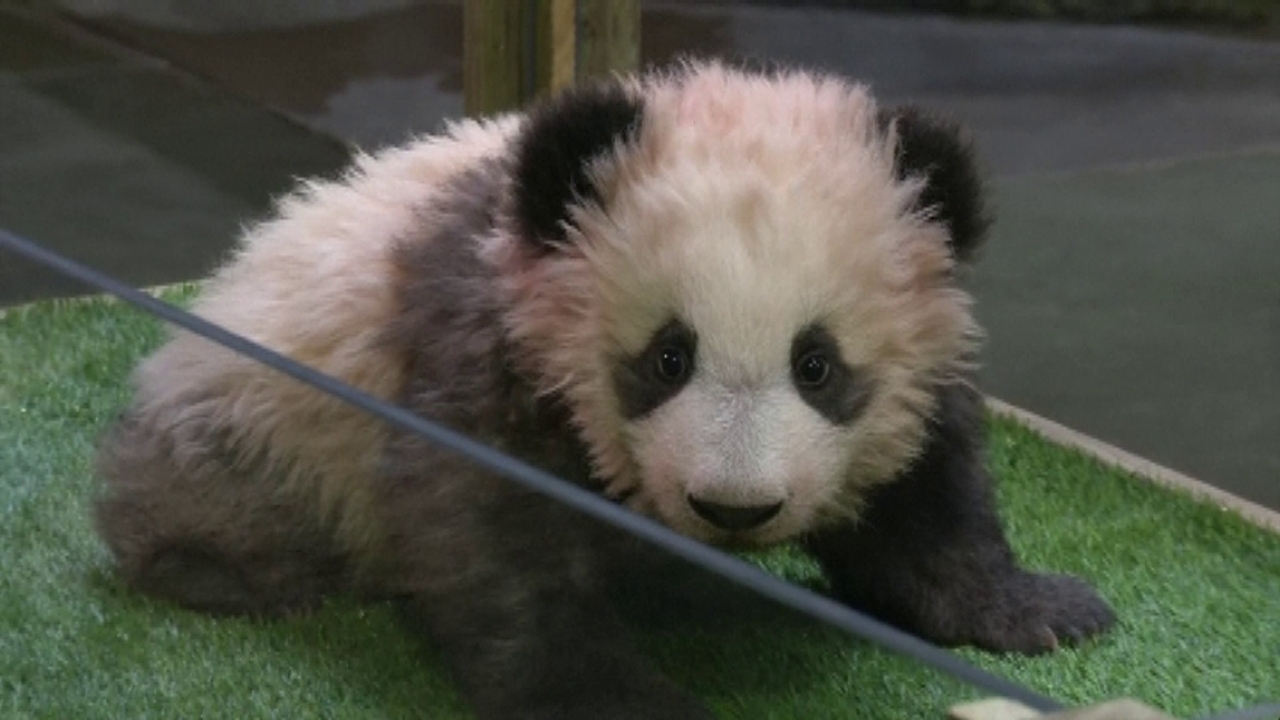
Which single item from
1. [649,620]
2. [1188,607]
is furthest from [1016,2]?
[649,620]

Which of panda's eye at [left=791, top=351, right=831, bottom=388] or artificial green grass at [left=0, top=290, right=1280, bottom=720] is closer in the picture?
panda's eye at [left=791, top=351, right=831, bottom=388]

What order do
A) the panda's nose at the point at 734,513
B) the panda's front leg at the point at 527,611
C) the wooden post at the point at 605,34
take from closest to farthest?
the panda's nose at the point at 734,513
the panda's front leg at the point at 527,611
the wooden post at the point at 605,34

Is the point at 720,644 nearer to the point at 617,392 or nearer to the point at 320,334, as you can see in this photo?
the point at 617,392

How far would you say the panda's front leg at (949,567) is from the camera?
1760mm

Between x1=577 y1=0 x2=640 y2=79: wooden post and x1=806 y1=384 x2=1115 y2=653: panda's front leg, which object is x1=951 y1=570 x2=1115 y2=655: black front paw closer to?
x1=806 y1=384 x2=1115 y2=653: panda's front leg

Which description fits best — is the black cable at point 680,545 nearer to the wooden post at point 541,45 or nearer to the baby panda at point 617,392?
the baby panda at point 617,392

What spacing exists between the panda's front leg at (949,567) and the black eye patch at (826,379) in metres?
0.23

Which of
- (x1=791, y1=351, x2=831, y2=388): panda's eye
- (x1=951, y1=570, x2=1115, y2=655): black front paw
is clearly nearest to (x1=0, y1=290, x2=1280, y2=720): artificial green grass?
(x1=951, y1=570, x2=1115, y2=655): black front paw

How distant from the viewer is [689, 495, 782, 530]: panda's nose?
1444 mm

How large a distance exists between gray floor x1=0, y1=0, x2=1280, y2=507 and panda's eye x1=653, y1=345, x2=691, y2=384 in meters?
1.09

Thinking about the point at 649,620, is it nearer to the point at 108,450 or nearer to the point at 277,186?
the point at 108,450

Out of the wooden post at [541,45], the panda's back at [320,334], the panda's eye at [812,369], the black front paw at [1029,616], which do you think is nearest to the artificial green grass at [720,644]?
the black front paw at [1029,616]

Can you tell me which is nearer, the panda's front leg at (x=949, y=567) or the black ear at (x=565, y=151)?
the black ear at (x=565, y=151)

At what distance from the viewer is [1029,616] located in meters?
1.81
